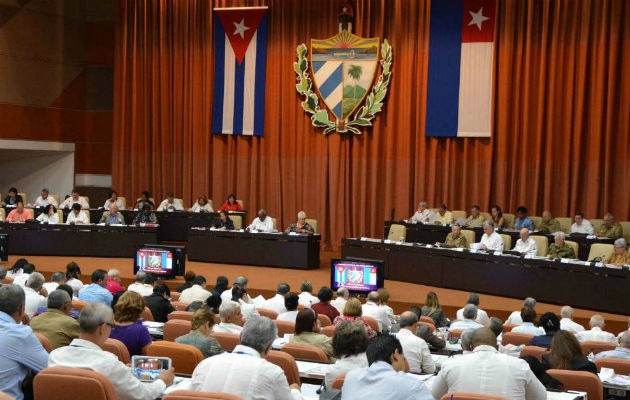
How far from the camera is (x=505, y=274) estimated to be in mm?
12047

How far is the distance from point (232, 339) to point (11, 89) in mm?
14201

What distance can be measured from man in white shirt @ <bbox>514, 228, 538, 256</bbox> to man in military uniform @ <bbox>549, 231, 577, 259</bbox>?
28cm

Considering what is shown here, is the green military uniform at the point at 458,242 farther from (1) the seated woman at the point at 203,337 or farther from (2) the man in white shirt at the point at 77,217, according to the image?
(1) the seated woman at the point at 203,337

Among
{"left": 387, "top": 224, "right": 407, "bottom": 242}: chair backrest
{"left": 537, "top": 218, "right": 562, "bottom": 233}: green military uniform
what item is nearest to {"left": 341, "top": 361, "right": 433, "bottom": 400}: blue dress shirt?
{"left": 387, "top": 224, "right": 407, "bottom": 242}: chair backrest

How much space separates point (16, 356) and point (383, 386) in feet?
6.57

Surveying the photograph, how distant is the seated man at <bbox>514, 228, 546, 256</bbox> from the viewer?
478 inches

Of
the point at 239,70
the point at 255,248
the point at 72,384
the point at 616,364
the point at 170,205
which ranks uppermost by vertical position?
the point at 239,70

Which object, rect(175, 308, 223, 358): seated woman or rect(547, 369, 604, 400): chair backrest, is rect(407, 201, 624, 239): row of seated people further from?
rect(175, 308, 223, 358): seated woman

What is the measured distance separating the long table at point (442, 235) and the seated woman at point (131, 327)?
359 inches

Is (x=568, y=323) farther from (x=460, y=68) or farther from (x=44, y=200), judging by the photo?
(x=44, y=200)

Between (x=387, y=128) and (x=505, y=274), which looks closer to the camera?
(x=505, y=274)

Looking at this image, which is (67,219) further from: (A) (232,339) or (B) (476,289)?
(A) (232,339)

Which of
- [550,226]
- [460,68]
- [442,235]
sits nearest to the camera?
[550,226]

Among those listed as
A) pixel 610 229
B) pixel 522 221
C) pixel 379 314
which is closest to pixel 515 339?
pixel 379 314
